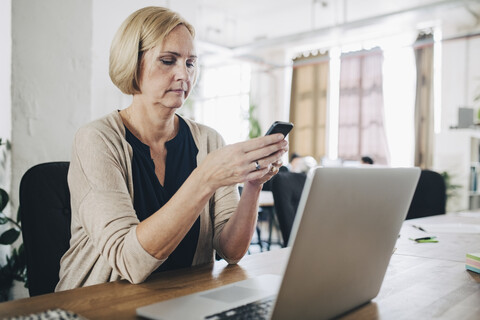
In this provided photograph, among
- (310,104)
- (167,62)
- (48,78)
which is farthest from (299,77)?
(167,62)

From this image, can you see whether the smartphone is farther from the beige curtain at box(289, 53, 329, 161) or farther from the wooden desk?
the beige curtain at box(289, 53, 329, 161)

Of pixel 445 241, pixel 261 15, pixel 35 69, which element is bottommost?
pixel 445 241

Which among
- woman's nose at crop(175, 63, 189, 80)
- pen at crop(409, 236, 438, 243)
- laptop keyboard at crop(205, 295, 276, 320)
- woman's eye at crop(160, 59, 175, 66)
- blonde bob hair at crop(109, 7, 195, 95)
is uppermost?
blonde bob hair at crop(109, 7, 195, 95)

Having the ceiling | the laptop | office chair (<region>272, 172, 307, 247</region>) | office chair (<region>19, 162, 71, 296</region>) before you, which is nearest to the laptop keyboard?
the laptop

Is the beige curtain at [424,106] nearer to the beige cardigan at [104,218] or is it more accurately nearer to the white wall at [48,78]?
the white wall at [48,78]

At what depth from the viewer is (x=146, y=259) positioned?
3.19 ft

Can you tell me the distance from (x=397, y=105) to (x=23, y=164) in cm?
726

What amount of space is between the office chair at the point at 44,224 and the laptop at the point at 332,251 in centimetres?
58

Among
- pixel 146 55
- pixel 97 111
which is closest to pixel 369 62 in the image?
pixel 97 111

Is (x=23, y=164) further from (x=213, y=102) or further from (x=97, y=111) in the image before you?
(x=213, y=102)

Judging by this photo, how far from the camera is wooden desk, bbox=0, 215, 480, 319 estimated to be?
778 mm

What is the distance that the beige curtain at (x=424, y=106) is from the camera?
7609 mm

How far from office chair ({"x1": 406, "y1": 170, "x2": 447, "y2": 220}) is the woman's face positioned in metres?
1.98

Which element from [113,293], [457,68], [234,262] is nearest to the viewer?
[113,293]
